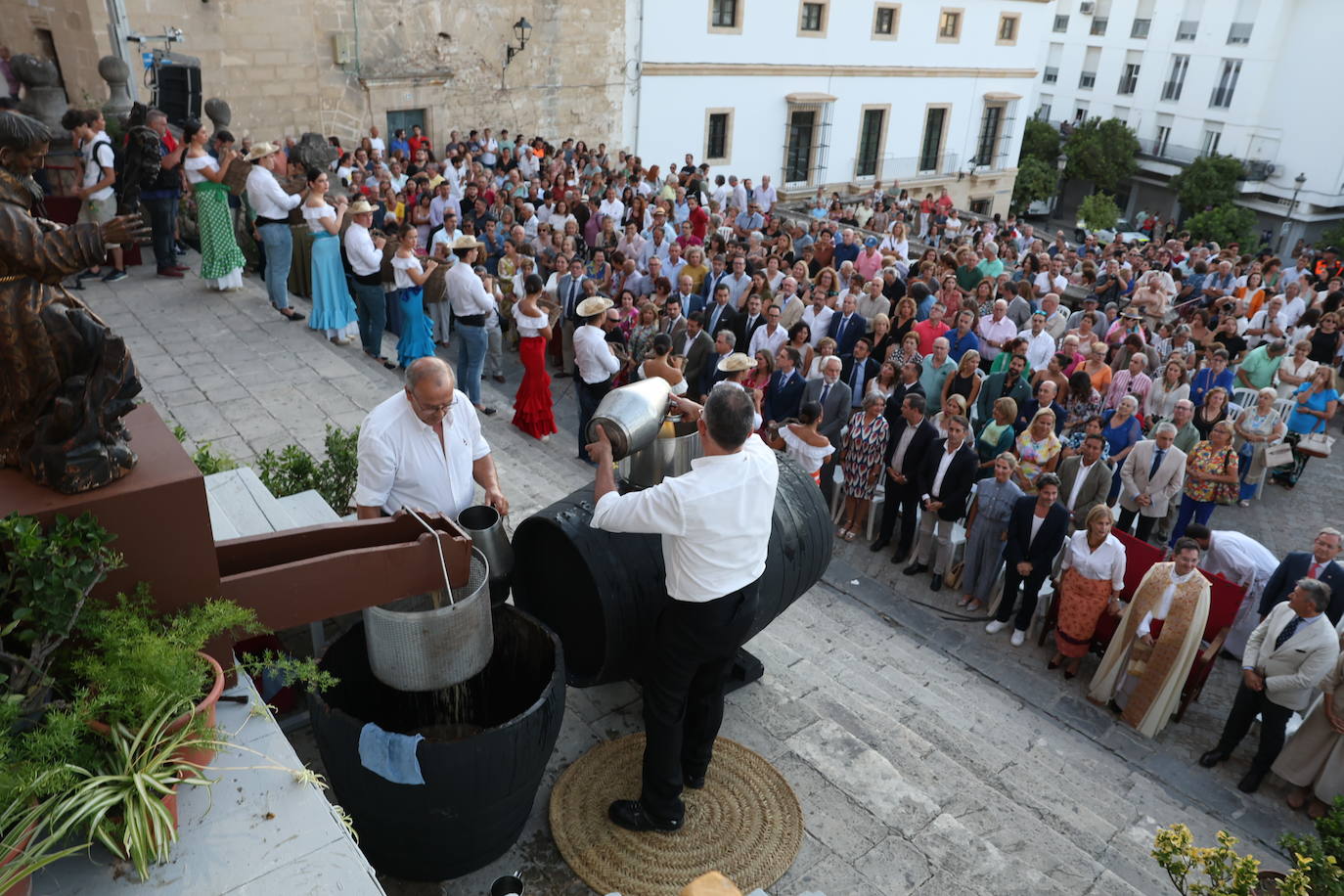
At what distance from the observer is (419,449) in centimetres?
421

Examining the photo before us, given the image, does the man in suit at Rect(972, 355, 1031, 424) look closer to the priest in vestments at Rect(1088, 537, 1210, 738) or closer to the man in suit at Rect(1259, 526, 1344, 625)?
the priest in vestments at Rect(1088, 537, 1210, 738)

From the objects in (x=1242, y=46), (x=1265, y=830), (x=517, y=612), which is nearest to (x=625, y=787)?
(x=517, y=612)

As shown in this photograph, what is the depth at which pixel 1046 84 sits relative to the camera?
4575cm

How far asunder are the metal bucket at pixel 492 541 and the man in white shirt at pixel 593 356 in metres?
4.36

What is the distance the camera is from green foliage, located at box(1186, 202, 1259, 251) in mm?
32781

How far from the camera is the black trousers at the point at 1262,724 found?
19.8 ft

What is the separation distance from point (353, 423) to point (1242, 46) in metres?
41.8

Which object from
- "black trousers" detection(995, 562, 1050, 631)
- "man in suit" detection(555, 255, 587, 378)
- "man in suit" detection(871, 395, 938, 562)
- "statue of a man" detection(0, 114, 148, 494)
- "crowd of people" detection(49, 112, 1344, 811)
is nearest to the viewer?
"statue of a man" detection(0, 114, 148, 494)

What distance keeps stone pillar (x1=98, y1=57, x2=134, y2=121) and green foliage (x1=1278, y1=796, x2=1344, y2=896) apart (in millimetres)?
16291

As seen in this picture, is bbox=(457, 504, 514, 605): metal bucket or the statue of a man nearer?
the statue of a man

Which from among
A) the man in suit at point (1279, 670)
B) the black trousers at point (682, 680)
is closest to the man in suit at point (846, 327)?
the man in suit at point (1279, 670)

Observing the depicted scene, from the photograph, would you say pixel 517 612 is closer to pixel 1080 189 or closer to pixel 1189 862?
pixel 1189 862

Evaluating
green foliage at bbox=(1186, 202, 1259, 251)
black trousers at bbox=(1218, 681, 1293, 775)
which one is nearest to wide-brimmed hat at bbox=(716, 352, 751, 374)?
black trousers at bbox=(1218, 681, 1293, 775)

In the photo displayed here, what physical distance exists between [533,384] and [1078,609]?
5.41 metres
